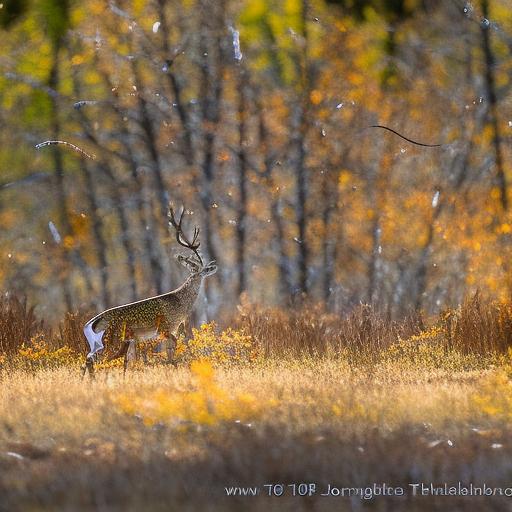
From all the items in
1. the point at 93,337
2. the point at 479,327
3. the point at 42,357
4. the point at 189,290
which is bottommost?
the point at 479,327

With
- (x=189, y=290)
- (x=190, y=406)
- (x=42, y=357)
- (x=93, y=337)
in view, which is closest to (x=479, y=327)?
(x=189, y=290)

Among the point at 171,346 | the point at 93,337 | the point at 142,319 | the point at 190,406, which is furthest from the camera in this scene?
the point at 171,346

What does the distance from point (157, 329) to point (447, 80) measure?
6.70m

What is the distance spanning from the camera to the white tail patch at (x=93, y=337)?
26.5ft

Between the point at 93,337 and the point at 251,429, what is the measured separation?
8.15 ft

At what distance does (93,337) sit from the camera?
8.09 m

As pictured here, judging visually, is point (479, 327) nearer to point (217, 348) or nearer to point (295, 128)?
point (217, 348)

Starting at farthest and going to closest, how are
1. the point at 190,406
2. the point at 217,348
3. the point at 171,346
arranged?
1. the point at 217,348
2. the point at 171,346
3. the point at 190,406

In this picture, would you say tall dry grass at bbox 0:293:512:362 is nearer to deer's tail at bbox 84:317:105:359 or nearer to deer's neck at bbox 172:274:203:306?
deer's neck at bbox 172:274:203:306

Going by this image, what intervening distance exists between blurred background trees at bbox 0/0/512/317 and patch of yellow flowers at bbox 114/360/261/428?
17.7ft

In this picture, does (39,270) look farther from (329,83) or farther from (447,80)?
(447,80)

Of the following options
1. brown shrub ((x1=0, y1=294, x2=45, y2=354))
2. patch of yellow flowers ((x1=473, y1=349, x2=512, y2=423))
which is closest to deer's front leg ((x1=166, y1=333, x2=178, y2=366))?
brown shrub ((x1=0, y1=294, x2=45, y2=354))

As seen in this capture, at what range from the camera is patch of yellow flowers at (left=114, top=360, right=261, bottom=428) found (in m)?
6.29

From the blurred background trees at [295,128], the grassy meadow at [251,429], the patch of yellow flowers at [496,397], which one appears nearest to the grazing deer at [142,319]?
the grassy meadow at [251,429]
